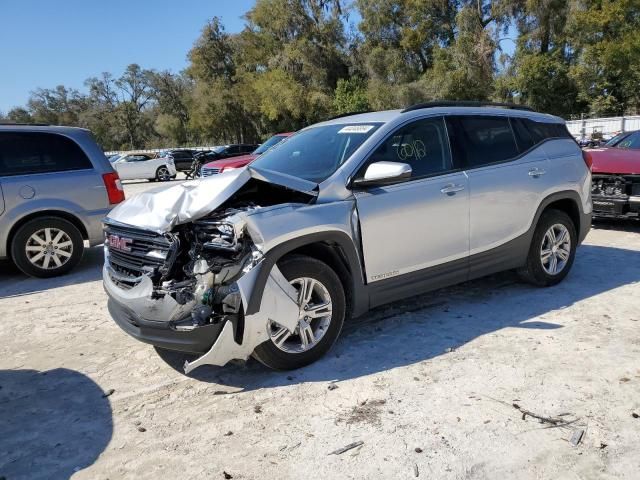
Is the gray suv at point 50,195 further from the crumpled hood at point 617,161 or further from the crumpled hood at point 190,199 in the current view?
the crumpled hood at point 617,161

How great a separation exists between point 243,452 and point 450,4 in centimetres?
4787

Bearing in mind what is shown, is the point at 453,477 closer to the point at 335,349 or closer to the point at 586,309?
the point at 335,349

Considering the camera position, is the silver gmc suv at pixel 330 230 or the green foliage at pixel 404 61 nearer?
the silver gmc suv at pixel 330 230

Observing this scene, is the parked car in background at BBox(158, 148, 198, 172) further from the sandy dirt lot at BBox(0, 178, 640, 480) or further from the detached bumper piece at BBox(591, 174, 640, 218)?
the sandy dirt lot at BBox(0, 178, 640, 480)

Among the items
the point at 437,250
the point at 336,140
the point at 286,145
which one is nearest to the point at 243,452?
the point at 437,250

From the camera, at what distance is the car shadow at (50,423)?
2.95 meters

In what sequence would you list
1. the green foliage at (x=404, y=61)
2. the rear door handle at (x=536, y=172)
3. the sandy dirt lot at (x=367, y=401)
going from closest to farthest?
1. the sandy dirt lot at (x=367, y=401)
2. the rear door handle at (x=536, y=172)
3. the green foliage at (x=404, y=61)

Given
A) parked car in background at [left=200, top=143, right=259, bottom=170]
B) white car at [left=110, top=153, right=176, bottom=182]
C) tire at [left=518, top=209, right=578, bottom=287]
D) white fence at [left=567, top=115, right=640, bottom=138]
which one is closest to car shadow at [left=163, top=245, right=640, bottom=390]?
tire at [left=518, top=209, right=578, bottom=287]

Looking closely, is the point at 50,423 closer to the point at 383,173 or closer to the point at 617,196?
the point at 383,173

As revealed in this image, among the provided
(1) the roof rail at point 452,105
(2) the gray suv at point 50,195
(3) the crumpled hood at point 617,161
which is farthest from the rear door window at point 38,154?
(3) the crumpled hood at point 617,161

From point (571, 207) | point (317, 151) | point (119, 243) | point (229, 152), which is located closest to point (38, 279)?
point (119, 243)

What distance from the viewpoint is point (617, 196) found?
7871 millimetres

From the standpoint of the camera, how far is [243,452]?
2.99 m

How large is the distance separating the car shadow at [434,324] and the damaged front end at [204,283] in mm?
454
